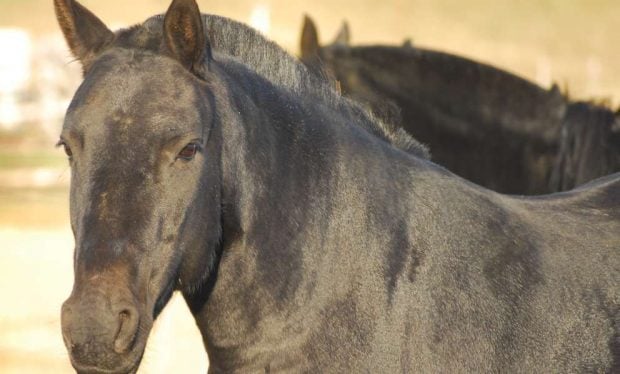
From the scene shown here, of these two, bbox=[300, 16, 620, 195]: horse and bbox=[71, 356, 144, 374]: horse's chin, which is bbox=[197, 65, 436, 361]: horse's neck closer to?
bbox=[71, 356, 144, 374]: horse's chin

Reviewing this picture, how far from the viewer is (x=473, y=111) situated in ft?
24.7

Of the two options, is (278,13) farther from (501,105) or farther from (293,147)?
(293,147)

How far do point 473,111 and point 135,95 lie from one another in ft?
14.4

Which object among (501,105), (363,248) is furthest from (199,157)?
(501,105)

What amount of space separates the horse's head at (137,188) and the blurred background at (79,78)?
486 mm

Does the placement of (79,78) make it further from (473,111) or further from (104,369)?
(104,369)

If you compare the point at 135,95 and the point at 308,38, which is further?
→ the point at 308,38

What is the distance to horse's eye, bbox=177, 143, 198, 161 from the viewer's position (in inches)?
133

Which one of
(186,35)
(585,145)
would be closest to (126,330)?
(186,35)

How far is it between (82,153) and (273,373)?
2.86 feet

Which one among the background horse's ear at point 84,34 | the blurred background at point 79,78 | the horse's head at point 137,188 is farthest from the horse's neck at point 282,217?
the blurred background at point 79,78

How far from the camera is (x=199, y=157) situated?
11.2 feet

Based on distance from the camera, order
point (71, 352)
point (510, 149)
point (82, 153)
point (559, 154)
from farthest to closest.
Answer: point (510, 149) < point (559, 154) < point (82, 153) < point (71, 352)

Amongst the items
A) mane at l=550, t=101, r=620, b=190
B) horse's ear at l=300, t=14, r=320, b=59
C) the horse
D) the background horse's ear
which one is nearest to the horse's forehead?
the background horse's ear
